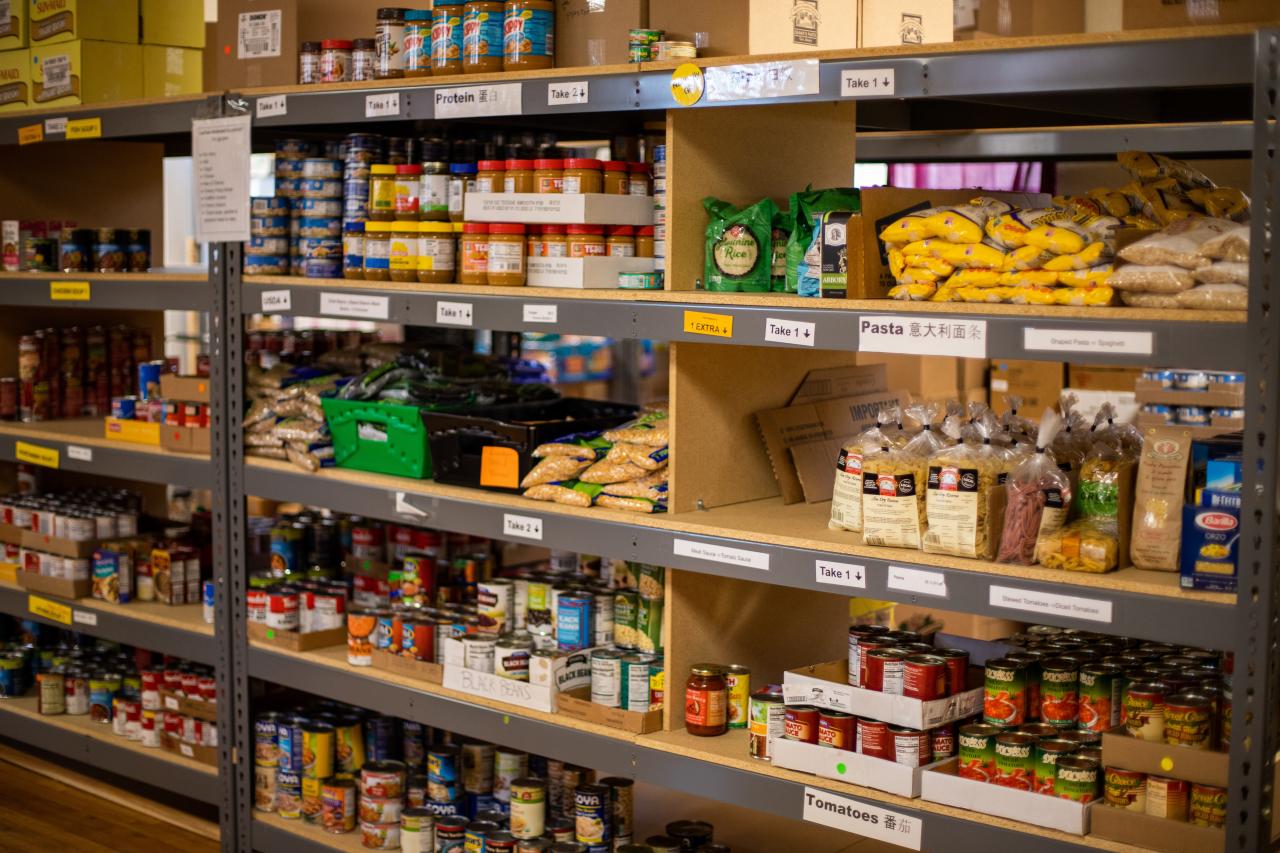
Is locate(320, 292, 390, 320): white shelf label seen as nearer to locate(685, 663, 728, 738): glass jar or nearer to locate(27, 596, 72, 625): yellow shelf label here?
locate(685, 663, 728, 738): glass jar

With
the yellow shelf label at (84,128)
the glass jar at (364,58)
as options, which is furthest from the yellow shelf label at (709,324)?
the yellow shelf label at (84,128)

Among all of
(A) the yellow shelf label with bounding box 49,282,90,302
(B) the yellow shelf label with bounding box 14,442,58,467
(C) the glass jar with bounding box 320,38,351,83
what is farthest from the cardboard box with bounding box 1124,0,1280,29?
(B) the yellow shelf label with bounding box 14,442,58,467

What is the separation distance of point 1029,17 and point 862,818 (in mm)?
2091

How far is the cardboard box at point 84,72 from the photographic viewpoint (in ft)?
14.8

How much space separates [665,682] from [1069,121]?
176 cm

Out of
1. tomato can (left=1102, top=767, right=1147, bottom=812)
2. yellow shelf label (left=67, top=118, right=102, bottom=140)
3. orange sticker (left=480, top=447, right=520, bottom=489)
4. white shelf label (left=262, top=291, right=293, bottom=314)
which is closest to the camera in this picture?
tomato can (left=1102, top=767, right=1147, bottom=812)

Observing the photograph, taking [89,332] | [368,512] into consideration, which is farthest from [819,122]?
[89,332]

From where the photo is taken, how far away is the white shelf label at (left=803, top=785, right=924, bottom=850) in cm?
260

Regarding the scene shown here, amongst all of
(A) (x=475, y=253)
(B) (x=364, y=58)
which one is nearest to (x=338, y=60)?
(B) (x=364, y=58)

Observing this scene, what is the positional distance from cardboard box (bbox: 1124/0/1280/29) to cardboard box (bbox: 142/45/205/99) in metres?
3.32

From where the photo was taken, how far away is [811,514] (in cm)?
307

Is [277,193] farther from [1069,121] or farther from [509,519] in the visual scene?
[1069,121]

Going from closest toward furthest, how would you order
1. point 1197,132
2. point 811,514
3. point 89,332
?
point 811,514 < point 1197,132 < point 89,332

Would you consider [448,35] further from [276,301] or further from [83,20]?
[83,20]
